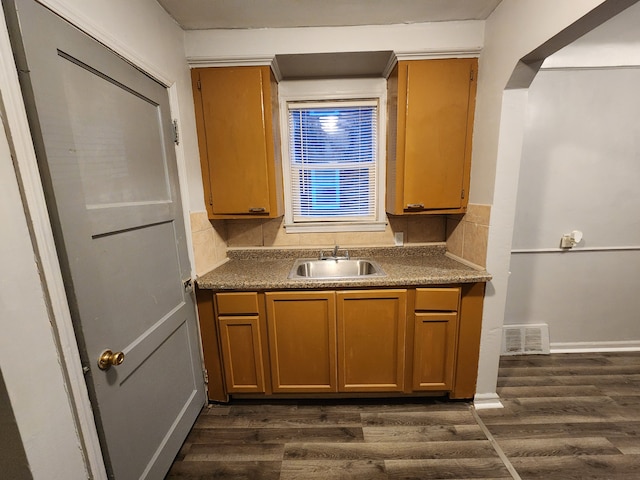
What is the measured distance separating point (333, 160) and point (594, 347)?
285 centimetres

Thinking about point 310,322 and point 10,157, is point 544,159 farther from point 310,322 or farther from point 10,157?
point 10,157

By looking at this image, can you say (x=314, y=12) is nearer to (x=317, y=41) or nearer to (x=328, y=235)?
(x=317, y=41)

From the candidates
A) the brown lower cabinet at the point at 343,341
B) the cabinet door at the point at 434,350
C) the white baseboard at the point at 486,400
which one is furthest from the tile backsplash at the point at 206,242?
the white baseboard at the point at 486,400

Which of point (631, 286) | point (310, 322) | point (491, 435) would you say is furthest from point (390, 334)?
point (631, 286)

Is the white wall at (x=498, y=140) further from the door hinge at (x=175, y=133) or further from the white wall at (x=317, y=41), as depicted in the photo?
the door hinge at (x=175, y=133)

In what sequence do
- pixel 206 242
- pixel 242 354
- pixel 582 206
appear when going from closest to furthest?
pixel 242 354, pixel 206 242, pixel 582 206

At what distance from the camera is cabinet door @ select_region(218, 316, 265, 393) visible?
1.62 metres

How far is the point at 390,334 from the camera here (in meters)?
1.62

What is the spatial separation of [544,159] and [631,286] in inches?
53.5

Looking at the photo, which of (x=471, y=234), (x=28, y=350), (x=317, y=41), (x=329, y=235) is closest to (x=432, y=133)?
(x=471, y=234)

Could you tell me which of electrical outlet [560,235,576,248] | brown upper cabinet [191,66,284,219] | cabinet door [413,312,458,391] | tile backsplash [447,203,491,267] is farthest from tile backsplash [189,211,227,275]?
electrical outlet [560,235,576,248]

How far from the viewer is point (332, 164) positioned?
211 cm

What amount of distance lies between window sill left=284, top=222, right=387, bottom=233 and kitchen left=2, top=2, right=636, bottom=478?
0.65 metres

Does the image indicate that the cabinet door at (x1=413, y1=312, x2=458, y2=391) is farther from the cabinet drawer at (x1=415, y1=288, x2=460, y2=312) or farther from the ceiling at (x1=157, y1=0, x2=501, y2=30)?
the ceiling at (x1=157, y1=0, x2=501, y2=30)
